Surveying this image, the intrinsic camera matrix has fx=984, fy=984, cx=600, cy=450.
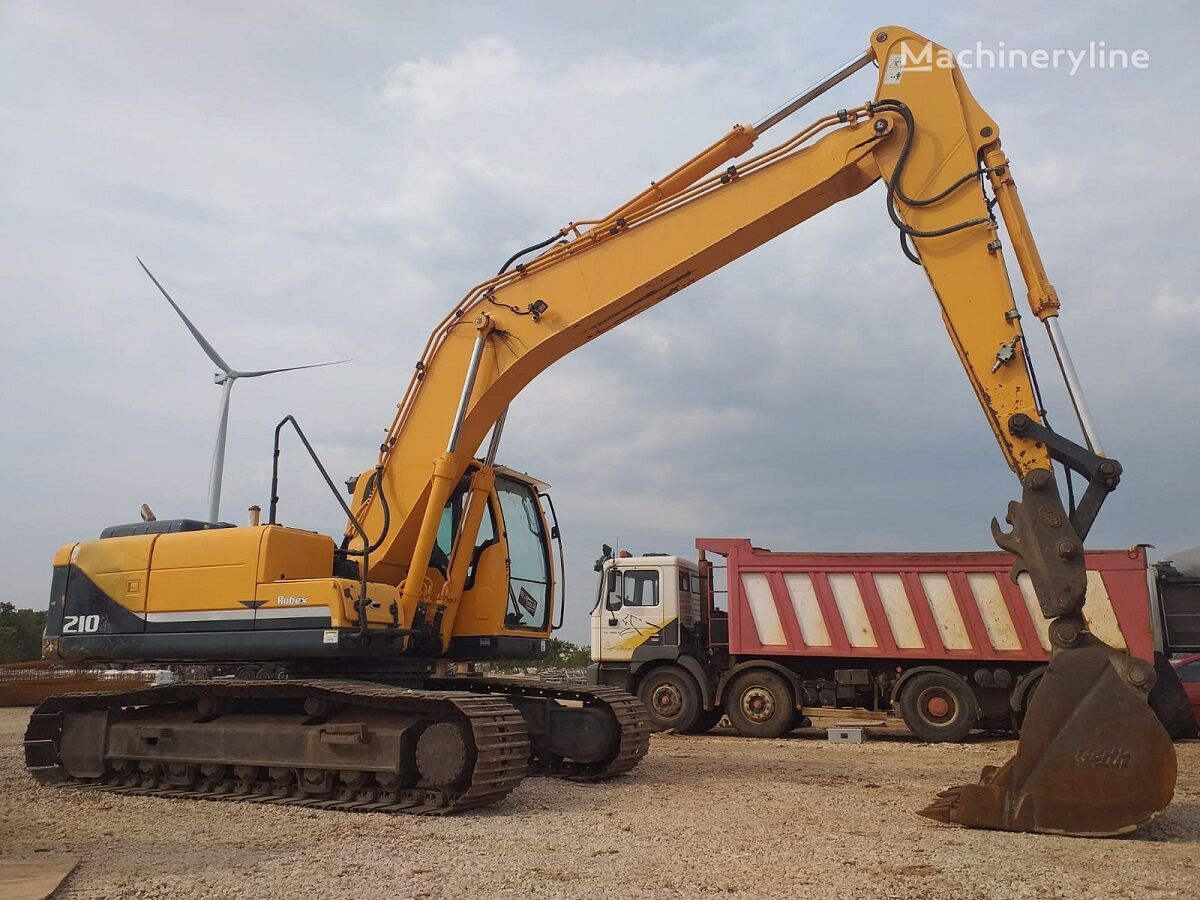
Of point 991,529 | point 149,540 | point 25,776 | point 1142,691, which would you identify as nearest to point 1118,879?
point 1142,691

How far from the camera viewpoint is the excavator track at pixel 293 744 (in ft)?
23.6

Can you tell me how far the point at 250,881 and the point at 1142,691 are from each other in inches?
201

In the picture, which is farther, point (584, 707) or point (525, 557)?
point (525, 557)

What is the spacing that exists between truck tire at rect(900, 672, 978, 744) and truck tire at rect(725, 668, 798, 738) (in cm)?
165

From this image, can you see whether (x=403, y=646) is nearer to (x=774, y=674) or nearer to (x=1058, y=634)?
(x=1058, y=634)

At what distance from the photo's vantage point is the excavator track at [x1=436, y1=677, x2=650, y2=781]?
8.72 m

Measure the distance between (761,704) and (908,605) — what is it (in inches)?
103

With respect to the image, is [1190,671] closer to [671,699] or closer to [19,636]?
[671,699]

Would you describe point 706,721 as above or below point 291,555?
below

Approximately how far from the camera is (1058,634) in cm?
606

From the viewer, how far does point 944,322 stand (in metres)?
7.37

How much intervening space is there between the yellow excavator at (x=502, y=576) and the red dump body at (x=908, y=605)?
19.9 ft

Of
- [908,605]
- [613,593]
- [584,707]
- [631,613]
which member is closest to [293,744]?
[584,707]

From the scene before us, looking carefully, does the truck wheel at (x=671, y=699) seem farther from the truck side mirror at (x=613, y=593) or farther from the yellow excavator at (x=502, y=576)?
the yellow excavator at (x=502, y=576)
